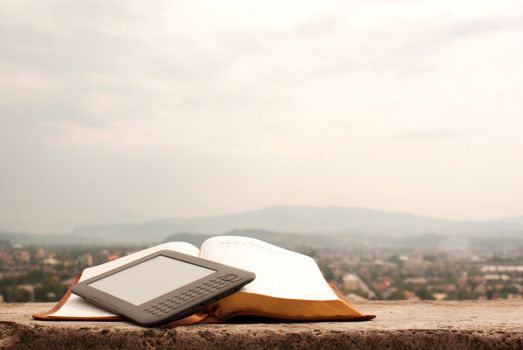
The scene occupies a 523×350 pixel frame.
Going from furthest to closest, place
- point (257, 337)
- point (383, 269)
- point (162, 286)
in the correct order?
point (383, 269) < point (162, 286) < point (257, 337)

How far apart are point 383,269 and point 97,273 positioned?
22.9 meters

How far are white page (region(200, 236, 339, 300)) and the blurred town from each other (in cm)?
1136

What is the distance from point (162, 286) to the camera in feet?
4.93

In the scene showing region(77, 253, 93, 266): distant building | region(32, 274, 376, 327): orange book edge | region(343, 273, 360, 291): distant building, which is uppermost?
region(32, 274, 376, 327): orange book edge

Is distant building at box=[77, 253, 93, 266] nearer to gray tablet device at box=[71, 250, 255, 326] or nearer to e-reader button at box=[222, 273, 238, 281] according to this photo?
gray tablet device at box=[71, 250, 255, 326]

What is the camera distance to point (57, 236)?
102 ft

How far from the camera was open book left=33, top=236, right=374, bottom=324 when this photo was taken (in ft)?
4.84

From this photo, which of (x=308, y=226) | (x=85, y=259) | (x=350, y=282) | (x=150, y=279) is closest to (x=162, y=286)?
(x=150, y=279)

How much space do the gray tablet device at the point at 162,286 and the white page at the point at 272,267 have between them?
79 millimetres

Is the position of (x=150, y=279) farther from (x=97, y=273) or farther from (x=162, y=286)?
(x=97, y=273)

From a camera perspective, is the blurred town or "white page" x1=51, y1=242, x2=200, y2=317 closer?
"white page" x1=51, y1=242, x2=200, y2=317

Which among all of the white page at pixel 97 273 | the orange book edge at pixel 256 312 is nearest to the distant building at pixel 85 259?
the white page at pixel 97 273

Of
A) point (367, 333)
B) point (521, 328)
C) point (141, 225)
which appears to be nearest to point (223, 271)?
point (367, 333)

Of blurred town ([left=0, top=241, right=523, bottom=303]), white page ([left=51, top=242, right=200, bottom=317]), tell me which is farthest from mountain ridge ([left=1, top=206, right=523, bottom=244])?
white page ([left=51, top=242, right=200, bottom=317])
